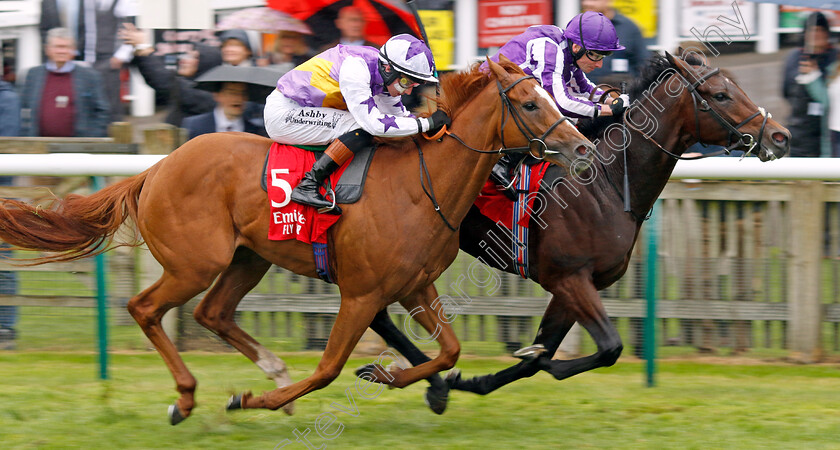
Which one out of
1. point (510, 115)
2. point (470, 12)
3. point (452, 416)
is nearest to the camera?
point (510, 115)

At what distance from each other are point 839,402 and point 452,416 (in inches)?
76.4

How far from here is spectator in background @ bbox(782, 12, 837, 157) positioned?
6.89 metres

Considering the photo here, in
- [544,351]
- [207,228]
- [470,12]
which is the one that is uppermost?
[470,12]

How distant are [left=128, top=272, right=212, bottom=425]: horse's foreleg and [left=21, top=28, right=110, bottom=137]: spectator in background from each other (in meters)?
2.72

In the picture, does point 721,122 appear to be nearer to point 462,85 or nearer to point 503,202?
point 503,202

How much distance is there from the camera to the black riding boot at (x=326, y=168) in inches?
182

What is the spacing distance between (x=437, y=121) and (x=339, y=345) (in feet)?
3.52

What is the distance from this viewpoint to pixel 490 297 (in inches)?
239

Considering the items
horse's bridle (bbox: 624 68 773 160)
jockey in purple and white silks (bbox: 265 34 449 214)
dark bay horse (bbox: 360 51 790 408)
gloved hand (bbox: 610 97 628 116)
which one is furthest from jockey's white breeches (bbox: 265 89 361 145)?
horse's bridle (bbox: 624 68 773 160)

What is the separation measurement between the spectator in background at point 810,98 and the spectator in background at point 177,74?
12.7ft

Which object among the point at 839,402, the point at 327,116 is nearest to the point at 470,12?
the point at 327,116

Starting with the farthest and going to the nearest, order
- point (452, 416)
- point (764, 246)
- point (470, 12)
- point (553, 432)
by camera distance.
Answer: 1. point (470, 12)
2. point (764, 246)
3. point (452, 416)
4. point (553, 432)

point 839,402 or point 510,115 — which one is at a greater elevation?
point 510,115

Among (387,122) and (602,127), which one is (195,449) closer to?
(387,122)
